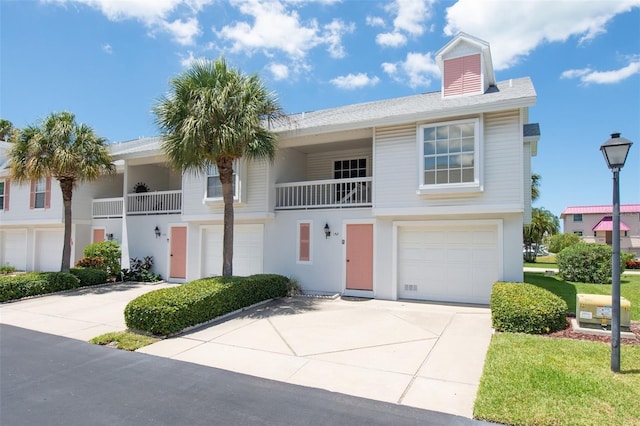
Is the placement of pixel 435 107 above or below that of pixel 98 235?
above

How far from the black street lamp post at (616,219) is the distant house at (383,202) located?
13.4 ft

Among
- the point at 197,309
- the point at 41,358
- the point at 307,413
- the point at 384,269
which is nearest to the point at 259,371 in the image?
the point at 307,413

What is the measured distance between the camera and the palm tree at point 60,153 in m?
13.7

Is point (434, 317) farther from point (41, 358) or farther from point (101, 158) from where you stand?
point (101, 158)

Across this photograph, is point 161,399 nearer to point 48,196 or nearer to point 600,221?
point 48,196

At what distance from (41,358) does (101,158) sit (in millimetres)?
10473

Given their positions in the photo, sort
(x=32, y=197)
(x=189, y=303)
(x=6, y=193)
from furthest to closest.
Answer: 1. (x=6, y=193)
2. (x=32, y=197)
3. (x=189, y=303)

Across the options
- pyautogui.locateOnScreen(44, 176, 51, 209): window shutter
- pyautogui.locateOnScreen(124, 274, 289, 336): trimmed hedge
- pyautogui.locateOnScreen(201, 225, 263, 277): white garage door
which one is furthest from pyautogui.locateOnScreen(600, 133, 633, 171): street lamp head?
pyautogui.locateOnScreen(44, 176, 51, 209): window shutter

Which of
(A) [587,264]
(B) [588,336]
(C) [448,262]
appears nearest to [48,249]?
(C) [448,262]

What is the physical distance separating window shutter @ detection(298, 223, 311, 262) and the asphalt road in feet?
22.7

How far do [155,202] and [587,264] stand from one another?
19.5 meters

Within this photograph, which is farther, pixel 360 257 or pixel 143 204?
pixel 143 204

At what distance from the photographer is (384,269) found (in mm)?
11445

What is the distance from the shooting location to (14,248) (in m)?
21.0
